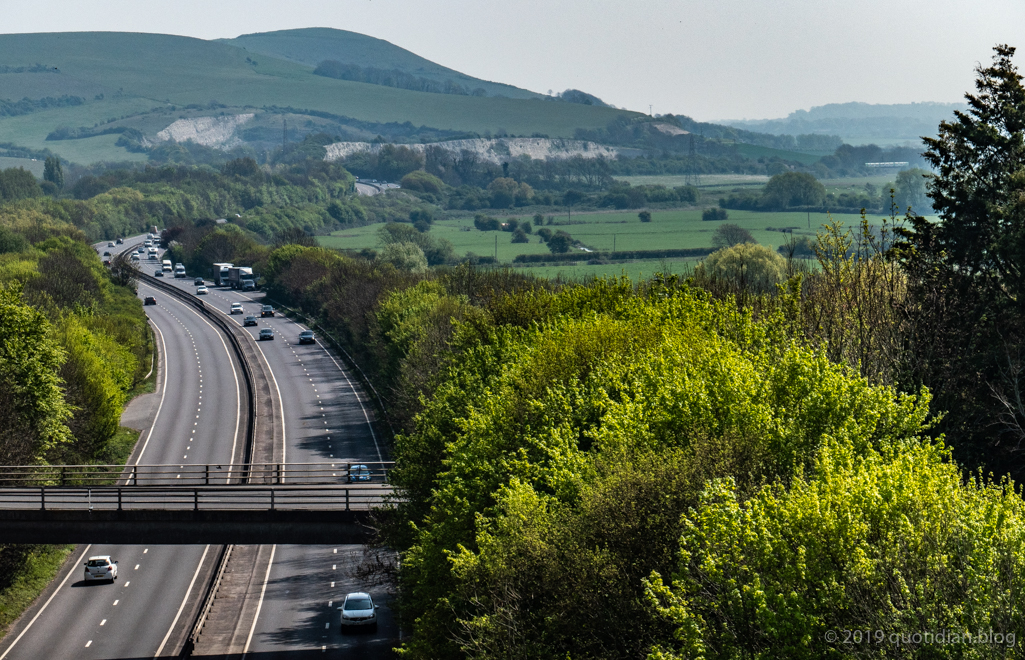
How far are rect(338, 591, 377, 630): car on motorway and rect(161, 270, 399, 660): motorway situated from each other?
55 cm

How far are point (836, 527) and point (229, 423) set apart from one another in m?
87.8

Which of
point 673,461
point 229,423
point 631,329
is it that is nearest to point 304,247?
point 229,423

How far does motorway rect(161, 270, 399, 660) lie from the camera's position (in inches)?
2126

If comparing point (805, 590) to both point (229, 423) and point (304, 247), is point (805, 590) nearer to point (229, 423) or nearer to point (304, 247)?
point (229, 423)

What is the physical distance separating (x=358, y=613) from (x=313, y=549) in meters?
17.8

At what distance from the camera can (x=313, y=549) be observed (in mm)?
71625

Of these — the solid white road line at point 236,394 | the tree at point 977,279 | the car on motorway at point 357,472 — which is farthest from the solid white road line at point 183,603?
the tree at point 977,279

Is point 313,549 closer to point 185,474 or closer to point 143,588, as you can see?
point 143,588

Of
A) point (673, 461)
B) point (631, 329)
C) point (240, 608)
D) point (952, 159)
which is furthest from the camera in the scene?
point (240, 608)

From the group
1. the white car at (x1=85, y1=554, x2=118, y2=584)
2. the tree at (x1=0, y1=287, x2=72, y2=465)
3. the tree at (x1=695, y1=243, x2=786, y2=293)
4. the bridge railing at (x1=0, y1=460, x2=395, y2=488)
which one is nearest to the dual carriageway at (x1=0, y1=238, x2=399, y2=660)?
the white car at (x1=85, y1=554, x2=118, y2=584)

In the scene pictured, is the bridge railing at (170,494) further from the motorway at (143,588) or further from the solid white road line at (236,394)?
the solid white road line at (236,394)

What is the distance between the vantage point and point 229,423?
104m

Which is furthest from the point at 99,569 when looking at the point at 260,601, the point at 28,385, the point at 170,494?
the point at 170,494

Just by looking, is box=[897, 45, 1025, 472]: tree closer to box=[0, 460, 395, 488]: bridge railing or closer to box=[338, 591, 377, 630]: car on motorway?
box=[0, 460, 395, 488]: bridge railing
